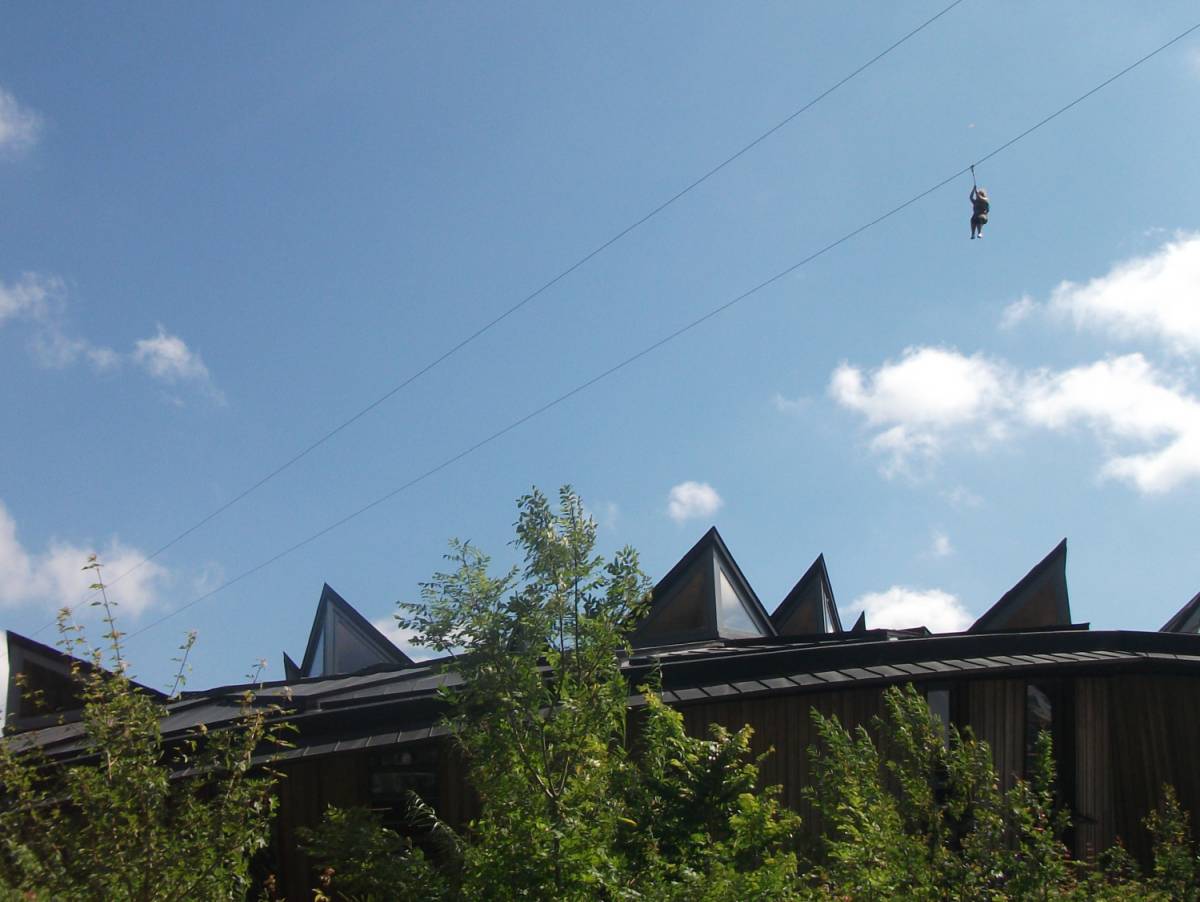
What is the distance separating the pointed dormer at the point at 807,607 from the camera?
2003 centimetres

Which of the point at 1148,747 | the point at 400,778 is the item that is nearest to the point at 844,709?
the point at 1148,747

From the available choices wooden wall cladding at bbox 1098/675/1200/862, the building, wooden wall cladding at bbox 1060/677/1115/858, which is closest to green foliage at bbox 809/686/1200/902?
the building

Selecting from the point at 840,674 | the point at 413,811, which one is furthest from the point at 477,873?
the point at 840,674

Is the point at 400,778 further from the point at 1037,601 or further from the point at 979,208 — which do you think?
the point at 1037,601

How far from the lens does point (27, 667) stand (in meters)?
14.1

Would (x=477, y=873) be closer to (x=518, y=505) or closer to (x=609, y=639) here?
(x=609, y=639)

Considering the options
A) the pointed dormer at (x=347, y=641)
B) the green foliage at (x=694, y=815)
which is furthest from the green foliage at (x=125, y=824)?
the pointed dormer at (x=347, y=641)

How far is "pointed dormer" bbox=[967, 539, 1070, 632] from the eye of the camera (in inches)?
685

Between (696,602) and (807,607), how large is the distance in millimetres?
4453

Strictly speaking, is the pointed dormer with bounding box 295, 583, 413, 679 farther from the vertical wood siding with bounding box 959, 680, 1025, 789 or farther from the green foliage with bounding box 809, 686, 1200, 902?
the green foliage with bounding box 809, 686, 1200, 902

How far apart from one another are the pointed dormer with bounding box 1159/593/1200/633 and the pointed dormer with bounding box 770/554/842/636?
6369mm

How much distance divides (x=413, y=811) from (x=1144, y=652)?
8.13 meters

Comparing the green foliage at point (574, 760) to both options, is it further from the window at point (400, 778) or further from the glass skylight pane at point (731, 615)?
the glass skylight pane at point (731, 615)

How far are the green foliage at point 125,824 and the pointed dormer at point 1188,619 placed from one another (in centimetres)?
1884
